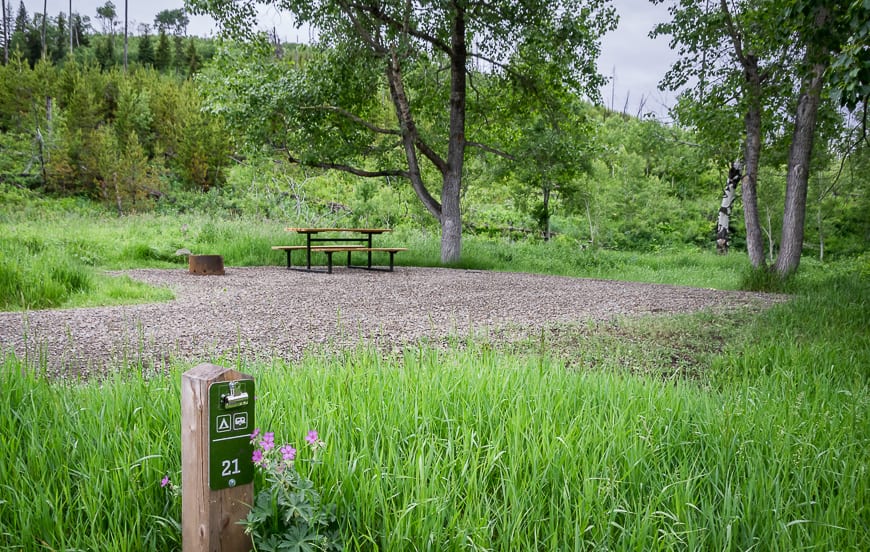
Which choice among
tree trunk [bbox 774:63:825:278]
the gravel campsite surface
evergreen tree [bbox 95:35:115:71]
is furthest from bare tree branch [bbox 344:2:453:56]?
evergreen tree [bbox 95:35:115:71]

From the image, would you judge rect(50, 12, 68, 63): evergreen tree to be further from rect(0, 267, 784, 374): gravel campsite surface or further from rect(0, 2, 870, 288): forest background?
rect(0, 267, 784, 374): gravel campsite surface

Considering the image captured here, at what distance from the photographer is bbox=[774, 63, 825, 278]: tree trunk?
900 cm

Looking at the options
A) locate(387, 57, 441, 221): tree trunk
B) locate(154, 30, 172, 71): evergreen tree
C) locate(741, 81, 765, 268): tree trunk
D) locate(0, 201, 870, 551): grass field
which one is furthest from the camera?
locate(154, 30, 172, 71): evergreen tree

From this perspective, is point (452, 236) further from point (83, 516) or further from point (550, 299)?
point (83, 516)

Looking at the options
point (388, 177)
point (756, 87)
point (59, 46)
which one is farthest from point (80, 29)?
point (756, 87)

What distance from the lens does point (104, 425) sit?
215cm

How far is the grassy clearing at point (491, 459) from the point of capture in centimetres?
170

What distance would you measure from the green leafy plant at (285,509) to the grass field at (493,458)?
11 cm

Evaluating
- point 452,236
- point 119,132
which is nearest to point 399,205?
point 452,236

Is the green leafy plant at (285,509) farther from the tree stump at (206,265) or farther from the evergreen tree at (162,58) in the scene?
the evergreen tree at (162,58)

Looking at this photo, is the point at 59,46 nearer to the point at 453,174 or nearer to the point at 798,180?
the point at 453,174

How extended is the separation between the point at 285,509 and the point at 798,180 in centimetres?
997

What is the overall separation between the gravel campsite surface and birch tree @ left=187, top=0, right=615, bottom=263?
3597 mm

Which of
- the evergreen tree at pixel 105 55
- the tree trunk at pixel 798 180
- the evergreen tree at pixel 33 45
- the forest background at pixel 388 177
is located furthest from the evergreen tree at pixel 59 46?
the tree trunk at pixel 798 180
